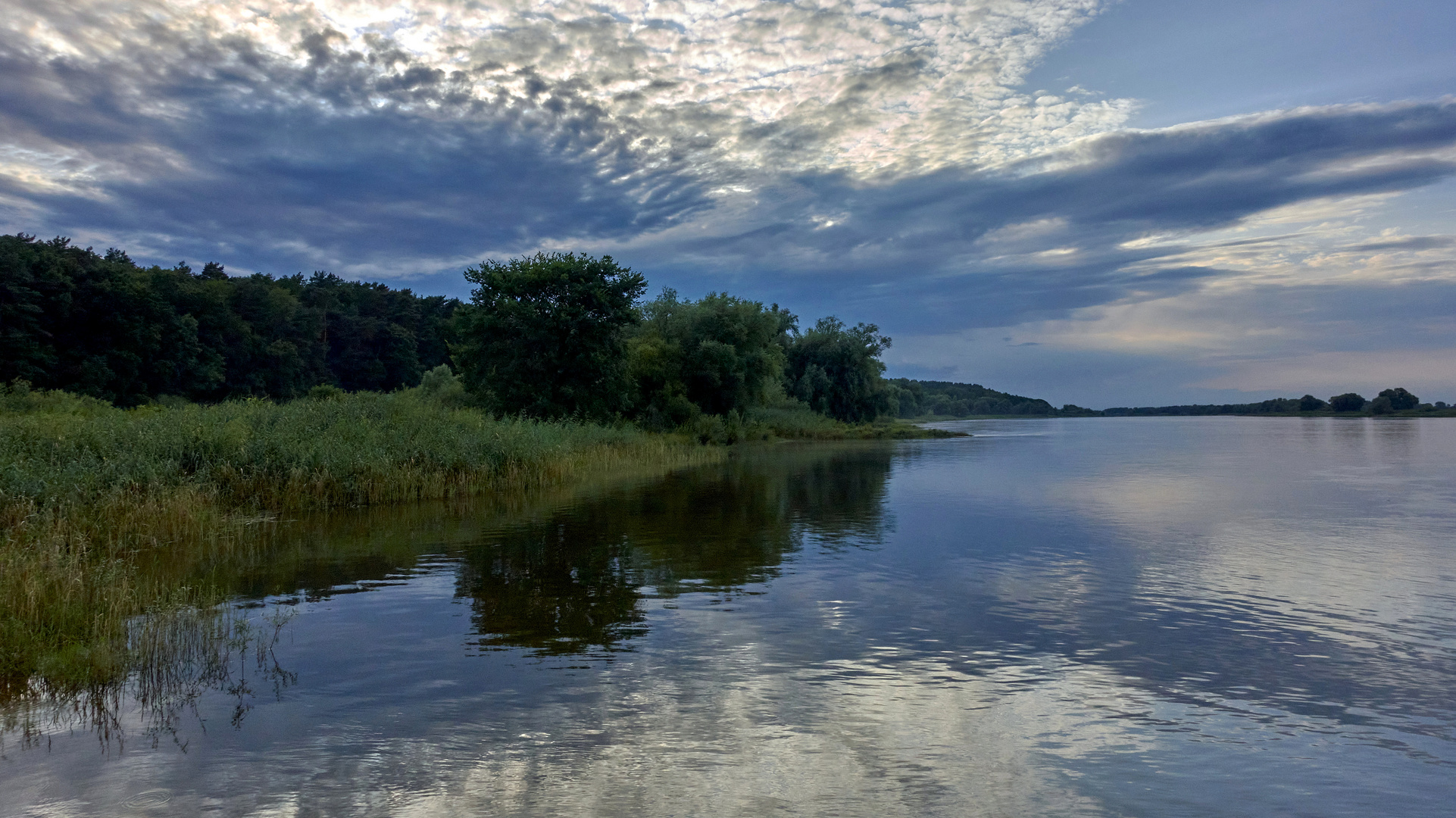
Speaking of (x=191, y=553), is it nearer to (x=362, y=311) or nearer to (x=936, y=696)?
(x=936, y=696)

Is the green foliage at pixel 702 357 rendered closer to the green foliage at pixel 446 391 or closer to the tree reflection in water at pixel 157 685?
the green foliage at pixel 446 391

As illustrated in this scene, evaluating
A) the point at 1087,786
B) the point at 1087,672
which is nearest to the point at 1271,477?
the point at 1087,672

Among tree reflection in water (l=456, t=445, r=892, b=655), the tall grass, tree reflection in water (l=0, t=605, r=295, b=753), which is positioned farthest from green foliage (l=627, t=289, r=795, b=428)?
tree reflection in water (l=0, t=605, r=295, b=753)

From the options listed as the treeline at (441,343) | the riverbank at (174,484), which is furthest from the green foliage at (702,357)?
the riverbank at (174,484)

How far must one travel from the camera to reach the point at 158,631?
9.27m

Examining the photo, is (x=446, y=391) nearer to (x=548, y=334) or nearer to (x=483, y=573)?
(x=548, y=334)

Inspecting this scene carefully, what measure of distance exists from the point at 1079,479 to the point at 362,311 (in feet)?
370

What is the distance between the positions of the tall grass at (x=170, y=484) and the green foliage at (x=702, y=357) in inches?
946

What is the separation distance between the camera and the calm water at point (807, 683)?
6.03 meters

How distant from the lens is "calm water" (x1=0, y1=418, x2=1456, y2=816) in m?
6.03

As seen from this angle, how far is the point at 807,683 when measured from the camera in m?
8.44

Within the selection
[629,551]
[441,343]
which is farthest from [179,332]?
[629,551]

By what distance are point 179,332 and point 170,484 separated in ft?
229

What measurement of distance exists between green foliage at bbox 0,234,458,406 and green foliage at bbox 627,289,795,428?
15.0 meters
